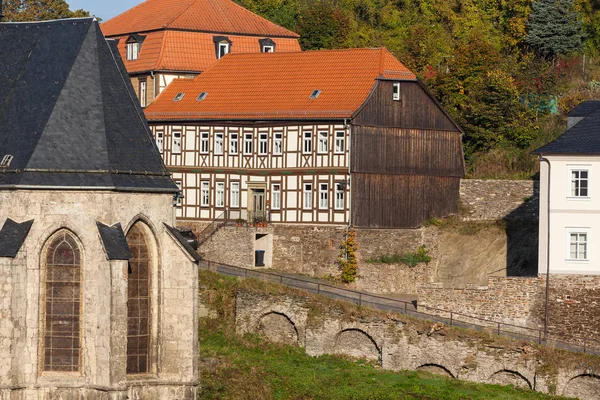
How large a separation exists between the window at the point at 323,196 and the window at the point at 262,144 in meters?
2.71

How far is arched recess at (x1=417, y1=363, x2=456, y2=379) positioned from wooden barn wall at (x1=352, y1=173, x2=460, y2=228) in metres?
9.86

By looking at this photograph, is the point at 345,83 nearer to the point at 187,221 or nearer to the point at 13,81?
the point at 187,221

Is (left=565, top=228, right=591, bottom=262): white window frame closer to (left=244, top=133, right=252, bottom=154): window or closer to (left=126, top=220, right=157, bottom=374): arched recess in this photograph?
(left=244, top=133, right=252, bottom=154): window

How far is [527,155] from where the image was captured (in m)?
60.9

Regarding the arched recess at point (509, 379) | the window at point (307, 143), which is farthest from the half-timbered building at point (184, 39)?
the arched recess at point (509, 379)

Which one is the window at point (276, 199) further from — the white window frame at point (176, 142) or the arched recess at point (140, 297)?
the arched recess at point (140, 297)

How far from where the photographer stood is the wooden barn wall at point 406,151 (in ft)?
187

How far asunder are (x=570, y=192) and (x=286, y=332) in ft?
32.1

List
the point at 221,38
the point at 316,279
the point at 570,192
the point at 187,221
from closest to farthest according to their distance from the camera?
the point at 570,192 → the point at 316,279 → the point at 187,221 → the point at 221,38

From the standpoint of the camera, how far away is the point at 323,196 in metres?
57.5

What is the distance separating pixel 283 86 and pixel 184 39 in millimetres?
7747

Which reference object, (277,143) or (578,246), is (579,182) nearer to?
(578,246)

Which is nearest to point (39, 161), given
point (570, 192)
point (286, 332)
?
point (286, 332)

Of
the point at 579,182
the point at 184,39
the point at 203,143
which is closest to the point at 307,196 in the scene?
the point at 203,143
